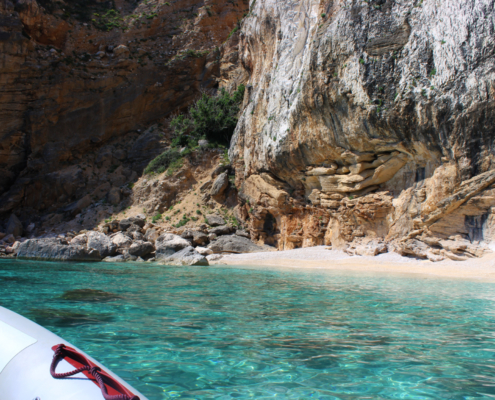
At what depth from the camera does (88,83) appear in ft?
88.9

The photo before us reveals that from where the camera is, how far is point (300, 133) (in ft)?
51.4

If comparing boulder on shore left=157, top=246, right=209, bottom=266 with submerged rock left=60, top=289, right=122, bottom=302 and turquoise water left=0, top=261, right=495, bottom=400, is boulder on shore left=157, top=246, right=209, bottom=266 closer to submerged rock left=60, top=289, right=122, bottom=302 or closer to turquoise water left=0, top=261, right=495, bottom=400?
turquoise water left=0, top=261, right=495, bottom=400

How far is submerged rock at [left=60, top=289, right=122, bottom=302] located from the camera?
244 inches

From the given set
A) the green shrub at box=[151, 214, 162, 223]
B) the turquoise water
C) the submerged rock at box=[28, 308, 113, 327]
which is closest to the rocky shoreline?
the green shrub at box=[151, 214, 162, 223]

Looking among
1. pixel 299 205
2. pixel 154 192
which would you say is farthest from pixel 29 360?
pixel 154 192

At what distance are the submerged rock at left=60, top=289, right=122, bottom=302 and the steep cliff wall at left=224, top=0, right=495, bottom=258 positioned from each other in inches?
385

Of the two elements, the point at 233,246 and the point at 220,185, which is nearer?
the point at 233,246

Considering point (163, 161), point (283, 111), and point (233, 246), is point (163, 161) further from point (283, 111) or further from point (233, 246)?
point (283, 111)

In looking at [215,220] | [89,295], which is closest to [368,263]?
[89,295]

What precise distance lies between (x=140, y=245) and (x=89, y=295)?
9.26 m

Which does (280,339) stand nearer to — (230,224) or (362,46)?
(362,46)

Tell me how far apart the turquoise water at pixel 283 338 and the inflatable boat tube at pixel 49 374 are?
2.86ft

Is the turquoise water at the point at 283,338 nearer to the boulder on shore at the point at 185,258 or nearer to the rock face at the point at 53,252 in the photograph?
the boulder on shore at the point at 185,258

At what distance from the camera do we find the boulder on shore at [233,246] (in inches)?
679
